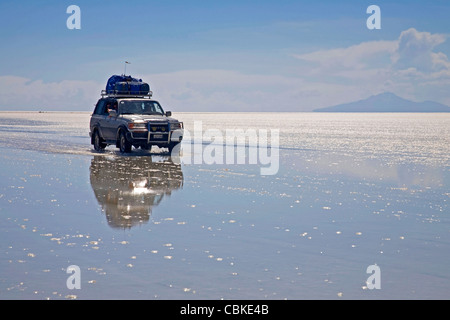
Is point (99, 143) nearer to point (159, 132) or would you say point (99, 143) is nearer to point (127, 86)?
point (127, 86)

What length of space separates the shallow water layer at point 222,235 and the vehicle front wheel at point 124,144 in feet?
24.5

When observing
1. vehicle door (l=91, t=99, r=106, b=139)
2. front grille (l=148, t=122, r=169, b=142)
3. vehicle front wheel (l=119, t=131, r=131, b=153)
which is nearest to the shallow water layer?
front grille (l=148, t=122, r=169, b=142)

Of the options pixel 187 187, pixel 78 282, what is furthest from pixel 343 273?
pixel 187 187

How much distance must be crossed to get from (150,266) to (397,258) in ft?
10.1

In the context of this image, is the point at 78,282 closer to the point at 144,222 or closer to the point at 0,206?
the point at 144,222

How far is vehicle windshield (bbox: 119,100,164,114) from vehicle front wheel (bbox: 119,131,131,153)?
1104mm

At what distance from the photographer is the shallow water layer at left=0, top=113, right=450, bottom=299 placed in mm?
7129

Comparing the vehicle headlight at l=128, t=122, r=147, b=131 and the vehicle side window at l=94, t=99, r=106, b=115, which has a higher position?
the vehicle side window at l=94, t=99, r=106, b=115

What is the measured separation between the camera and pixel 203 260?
8.26 metres

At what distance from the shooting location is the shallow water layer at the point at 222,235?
7.13 m

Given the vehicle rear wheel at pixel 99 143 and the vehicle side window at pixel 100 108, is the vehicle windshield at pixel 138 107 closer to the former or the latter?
the vehicle side window at pixel 100 108

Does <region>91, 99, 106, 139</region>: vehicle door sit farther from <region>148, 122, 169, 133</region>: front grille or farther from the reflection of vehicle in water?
the reflection of vehicle in water

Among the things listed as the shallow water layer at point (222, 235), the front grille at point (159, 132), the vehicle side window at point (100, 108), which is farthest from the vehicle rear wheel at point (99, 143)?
the shallow water layer at point (222, 235)

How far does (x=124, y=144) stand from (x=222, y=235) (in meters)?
17.1
